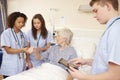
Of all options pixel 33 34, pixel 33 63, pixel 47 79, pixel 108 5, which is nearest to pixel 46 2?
pixel 33 34

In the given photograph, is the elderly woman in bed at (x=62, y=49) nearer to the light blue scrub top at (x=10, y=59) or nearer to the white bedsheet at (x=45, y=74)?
the white bedsheet at (x=45, y=74)

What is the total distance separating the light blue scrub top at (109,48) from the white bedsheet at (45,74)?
1147 millimetres

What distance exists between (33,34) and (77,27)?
3.09 feet

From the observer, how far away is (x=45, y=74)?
2.35m

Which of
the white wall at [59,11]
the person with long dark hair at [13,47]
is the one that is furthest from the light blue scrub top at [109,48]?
the white wall at [59,11]

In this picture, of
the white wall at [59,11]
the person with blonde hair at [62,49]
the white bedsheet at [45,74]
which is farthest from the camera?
the white wall at [59,11]

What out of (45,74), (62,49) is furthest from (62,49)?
(45,74)

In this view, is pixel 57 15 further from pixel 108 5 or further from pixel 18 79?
pixel 108 5

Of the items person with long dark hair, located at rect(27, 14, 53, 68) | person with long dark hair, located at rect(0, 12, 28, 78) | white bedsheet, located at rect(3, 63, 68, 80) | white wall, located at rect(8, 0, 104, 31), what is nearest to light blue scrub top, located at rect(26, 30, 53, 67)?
person with long dark hair, located at rect(27, 14, 53, 68)

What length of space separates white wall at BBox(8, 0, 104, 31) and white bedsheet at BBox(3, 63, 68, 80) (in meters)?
1.28

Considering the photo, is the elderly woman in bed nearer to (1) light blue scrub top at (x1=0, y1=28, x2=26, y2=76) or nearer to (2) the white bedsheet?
(2) the white bedsheet

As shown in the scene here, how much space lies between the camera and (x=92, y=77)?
1064 millimetres

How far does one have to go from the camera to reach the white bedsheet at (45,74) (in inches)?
86.8

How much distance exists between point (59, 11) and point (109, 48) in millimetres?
2643
